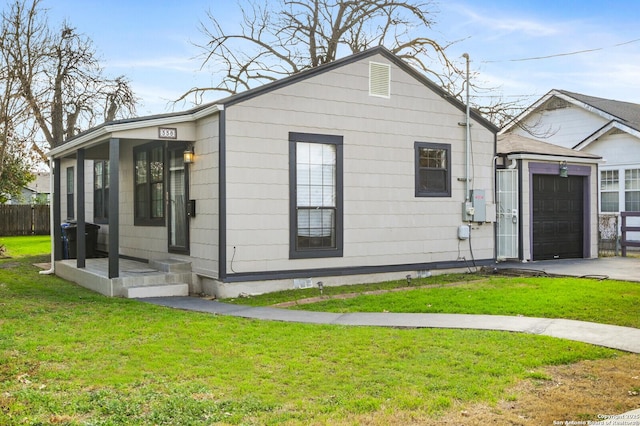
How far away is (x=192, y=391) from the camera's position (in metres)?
5.07

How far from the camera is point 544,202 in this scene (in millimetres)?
15562

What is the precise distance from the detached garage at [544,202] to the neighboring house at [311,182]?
1.10 metres

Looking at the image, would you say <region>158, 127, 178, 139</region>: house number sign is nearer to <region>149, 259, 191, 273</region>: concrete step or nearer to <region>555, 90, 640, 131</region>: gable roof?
<region>149, 259, 191, 273</region>: concrete step

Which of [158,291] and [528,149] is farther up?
[528,149]

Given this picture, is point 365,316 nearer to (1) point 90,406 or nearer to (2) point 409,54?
(1) point 90,406

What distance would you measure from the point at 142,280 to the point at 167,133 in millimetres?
2672

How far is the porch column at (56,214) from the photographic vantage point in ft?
46.8


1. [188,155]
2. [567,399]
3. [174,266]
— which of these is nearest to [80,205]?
[174,266]

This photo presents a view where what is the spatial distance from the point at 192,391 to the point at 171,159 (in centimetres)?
806

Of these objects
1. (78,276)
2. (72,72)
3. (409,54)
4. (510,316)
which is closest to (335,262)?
(510,316)

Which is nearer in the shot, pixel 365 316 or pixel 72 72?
pixel 365 316

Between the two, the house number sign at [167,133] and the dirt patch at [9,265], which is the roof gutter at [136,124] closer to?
the house number sign at [167,133]

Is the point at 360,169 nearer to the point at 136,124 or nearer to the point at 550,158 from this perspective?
the point at 136,124

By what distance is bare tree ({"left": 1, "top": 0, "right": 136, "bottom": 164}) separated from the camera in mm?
18641
